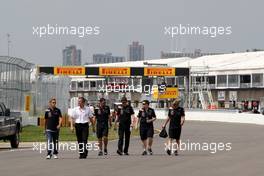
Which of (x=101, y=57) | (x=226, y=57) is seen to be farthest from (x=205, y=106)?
(x=101, y=57)

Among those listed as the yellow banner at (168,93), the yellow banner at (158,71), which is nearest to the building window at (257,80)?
the yellow banner at (168,93)

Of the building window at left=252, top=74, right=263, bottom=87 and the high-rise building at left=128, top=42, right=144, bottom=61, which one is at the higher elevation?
the high-rise building at left=128, top=42, right=144, bottom=61

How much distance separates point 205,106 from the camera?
86875 mm

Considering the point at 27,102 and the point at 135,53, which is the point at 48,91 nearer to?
the point at 27,102

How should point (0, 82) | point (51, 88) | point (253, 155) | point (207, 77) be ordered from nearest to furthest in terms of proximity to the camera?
point (253, 155), point (0, 82), point (51, 88), point (207, 77)

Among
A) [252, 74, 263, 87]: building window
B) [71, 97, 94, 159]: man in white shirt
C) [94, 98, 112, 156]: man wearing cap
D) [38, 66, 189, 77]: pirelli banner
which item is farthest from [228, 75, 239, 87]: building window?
[71, 97, 94, 159]: man in white shirt

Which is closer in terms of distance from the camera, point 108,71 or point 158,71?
point 108,71

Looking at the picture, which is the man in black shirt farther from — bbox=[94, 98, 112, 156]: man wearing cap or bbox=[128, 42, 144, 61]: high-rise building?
bbox=[128, 42, 144, 61]: high-rise building

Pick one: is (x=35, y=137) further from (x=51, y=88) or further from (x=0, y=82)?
(x=51, y=88)

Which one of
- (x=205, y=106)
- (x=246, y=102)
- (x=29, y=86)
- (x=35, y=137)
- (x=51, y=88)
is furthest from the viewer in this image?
(x=246, y=102)

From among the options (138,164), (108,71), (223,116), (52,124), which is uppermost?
(108,71)

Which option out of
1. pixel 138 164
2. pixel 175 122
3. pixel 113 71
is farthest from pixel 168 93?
pixel 138 164

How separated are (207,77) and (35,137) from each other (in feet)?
239

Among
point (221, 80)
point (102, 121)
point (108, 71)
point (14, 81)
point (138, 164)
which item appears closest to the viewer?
point (138, 164)
